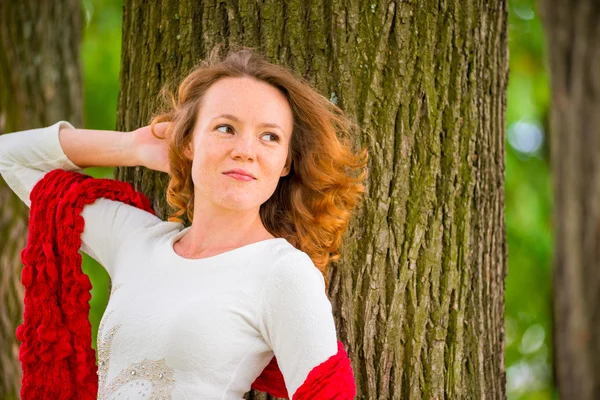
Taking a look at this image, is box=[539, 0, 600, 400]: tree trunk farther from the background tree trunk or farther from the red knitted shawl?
the red knitted shawl

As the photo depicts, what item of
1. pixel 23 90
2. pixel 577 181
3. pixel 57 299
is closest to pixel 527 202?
pixel 577 181

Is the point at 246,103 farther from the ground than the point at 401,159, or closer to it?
farther from the ground

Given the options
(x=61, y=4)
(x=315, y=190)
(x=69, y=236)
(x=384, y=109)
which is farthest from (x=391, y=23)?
(x=61, y=4)

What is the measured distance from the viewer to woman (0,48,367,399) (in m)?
2.05

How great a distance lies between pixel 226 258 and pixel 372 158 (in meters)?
0.70

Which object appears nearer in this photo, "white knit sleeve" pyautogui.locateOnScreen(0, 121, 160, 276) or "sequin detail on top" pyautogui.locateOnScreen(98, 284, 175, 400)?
"sequin detail on top" pyautogui.locateOnScreen(98, 284, 175, 400)

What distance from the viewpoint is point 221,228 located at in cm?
229

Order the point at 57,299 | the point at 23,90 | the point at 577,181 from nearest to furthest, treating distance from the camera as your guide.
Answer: the point at 57,299 → the point at 23,90 → the point at 577,181

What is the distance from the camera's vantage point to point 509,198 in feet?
24.8

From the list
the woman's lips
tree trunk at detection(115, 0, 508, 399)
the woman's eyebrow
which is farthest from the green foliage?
the woman's lips

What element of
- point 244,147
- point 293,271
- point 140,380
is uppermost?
point 244,147

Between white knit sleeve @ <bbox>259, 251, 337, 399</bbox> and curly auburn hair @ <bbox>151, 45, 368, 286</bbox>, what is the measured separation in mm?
335

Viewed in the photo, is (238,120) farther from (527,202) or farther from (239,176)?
(527,202)

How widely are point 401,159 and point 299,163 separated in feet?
1.37
